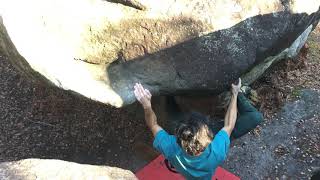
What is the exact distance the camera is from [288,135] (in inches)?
201

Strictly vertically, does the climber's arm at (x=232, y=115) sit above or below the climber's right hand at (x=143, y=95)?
above

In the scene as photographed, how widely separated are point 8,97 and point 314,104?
10.7 feet

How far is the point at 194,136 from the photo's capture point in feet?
11.2

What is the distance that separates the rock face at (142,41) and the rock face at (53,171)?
53 centimetres

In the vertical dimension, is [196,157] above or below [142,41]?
below

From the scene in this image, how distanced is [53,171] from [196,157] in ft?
3.16

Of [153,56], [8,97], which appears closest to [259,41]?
[153,56]

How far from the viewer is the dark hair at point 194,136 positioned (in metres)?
3.43

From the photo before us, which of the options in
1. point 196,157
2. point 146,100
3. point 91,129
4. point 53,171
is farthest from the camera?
point 91,129

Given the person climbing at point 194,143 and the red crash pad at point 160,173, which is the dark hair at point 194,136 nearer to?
the person climbing at point 194,143

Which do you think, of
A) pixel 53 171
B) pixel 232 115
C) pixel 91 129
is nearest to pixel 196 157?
pixel 232 115

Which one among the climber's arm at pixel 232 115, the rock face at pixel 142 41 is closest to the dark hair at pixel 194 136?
the climber's arm at pixel 232 115

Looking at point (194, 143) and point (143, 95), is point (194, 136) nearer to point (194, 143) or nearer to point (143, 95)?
point (194, 143)

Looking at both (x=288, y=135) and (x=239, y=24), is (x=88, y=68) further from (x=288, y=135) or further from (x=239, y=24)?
(x=288, y=135)
